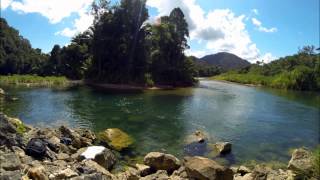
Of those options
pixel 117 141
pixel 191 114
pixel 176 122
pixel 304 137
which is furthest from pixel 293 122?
pixel 117 141

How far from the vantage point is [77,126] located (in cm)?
2677

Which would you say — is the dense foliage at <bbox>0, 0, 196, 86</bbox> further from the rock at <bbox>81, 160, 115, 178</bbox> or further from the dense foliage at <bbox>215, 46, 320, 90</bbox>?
the rock at <bbox>81, 160, 115, 178</bbox>

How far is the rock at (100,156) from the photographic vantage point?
16.6 meters

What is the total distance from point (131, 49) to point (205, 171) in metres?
59.1

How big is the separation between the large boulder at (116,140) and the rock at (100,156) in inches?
118

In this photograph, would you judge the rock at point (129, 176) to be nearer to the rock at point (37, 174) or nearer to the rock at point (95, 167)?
the rock at point (95, 167)

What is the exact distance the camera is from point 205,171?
1477 cm

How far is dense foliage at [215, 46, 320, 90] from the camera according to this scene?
8844cm

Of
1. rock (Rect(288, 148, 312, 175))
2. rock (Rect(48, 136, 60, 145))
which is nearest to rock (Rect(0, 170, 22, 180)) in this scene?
rock (Rect(48, 136, 60, 145))

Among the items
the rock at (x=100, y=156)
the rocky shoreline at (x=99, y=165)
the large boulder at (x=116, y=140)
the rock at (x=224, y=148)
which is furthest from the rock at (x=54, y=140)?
the rock at (x=224, y=148)

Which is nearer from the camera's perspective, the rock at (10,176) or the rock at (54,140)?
the rock at (10,176)

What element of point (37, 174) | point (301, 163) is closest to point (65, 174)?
point (37, 174)

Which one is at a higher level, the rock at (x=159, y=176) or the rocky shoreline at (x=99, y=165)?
the rocky shoreline at (x=99, y=165)

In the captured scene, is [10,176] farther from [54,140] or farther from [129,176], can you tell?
[54,140]
